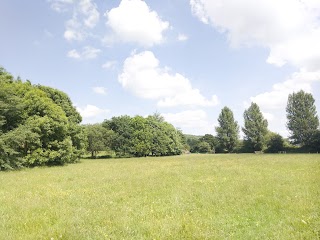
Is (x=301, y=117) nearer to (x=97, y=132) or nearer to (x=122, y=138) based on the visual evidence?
(x=122, y=138)

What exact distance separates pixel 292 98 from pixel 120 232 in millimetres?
89016

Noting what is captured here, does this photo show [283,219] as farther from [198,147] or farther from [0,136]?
[198,147]

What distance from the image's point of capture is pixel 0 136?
3212 cm

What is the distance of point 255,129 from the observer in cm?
9500

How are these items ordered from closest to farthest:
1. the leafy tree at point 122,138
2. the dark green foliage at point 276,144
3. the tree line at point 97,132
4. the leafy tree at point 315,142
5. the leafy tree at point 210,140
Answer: the tree line at point 97,132
the leafy tree at point 315,142
the leafy tree at point 122,138
the dark green foliage at point 276,144
the leafy tree at point 210,140

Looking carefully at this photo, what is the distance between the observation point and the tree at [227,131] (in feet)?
348

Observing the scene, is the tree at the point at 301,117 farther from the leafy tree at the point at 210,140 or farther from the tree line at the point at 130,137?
the leafy tree at the point at 210,140

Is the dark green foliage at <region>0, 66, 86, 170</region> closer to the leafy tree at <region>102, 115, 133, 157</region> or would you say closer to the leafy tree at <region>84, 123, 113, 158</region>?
the leafy tree at <region>84, 123, 113, 158</region>

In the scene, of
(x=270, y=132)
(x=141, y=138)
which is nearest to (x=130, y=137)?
(x=141, y=138)

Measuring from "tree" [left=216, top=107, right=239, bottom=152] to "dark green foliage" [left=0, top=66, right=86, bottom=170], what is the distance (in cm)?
7360

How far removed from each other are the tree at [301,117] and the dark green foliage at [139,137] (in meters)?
35.3

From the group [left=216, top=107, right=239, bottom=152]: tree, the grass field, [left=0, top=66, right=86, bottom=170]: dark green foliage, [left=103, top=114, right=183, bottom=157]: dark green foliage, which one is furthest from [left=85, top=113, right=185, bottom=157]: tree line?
the grass field

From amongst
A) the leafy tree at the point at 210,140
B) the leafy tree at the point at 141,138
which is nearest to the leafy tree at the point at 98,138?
the leafy tree at the point at 141,138

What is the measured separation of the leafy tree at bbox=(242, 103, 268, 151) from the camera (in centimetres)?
9425
